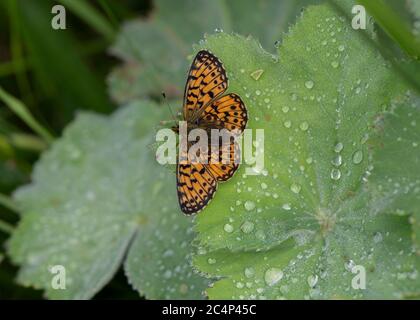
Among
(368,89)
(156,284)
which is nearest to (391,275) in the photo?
(368,89)

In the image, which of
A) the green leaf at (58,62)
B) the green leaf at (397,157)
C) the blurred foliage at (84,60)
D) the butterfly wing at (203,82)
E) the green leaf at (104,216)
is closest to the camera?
the green leaf at (397,157)

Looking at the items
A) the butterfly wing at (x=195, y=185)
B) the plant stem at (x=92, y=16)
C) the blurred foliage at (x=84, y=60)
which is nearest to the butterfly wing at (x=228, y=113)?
the butterfly wing at (x=195, y=185)

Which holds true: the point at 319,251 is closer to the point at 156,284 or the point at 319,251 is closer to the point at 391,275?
the point at 391,275

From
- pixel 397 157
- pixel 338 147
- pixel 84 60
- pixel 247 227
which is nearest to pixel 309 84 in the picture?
pixel 338 147

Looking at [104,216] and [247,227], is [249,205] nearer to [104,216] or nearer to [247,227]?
[247,227]

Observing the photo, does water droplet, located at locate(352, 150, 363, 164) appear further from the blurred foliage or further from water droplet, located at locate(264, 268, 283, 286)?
the blurred foliage

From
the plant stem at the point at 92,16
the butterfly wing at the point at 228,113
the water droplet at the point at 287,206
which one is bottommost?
the water droplet at the point at 287,206

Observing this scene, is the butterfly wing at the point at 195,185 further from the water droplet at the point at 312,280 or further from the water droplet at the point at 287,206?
the water droplet at the point at 312,280

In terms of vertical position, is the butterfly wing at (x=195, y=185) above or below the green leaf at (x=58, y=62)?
below
